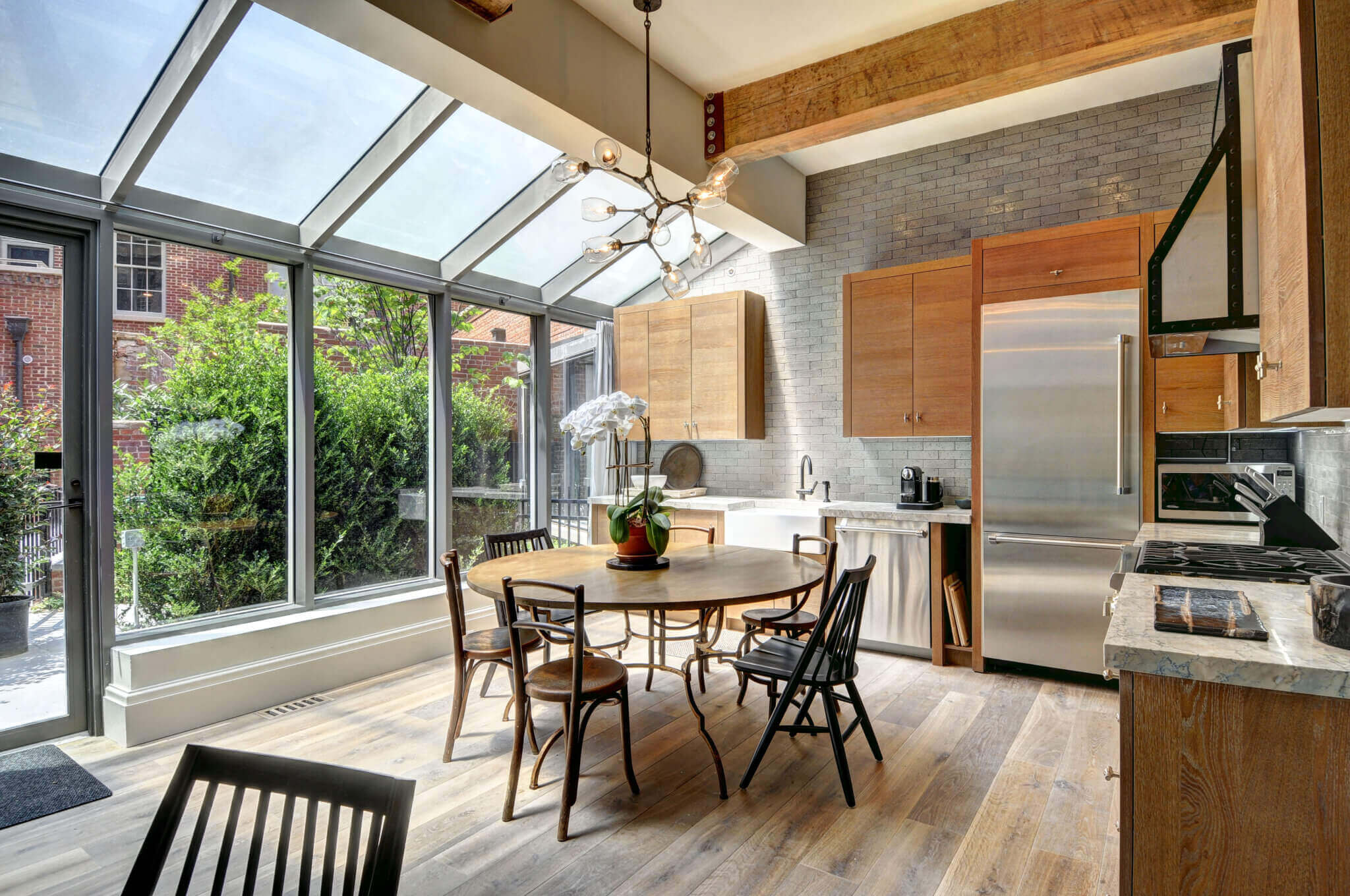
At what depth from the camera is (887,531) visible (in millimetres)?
4410

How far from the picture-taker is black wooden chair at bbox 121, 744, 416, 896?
901 millimetres

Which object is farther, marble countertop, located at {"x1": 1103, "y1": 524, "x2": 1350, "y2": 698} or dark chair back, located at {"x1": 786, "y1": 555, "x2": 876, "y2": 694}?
dark chair back, located at {"x1": 786, "y1": 555, "x2": 876, "y2": 694}

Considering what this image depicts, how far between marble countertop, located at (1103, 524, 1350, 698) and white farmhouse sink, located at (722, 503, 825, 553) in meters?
3.04

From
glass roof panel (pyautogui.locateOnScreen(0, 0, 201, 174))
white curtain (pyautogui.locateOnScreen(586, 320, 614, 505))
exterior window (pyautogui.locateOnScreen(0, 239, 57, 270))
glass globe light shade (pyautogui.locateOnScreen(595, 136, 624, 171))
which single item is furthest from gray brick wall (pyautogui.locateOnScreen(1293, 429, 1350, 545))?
exterior window (pyautogui.locateOnScreen(0, 239, 57, 270))

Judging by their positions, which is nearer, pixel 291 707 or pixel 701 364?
pixel 291 707

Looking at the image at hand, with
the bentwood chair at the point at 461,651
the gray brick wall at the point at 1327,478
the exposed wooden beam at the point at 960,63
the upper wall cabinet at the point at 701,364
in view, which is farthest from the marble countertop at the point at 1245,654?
the upper wall cabinet at the point at 701,364

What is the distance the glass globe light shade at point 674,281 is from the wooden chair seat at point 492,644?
5.14 ft

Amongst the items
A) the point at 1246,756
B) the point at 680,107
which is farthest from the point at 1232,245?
the point at 680,107

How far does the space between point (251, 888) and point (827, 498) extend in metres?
4.58

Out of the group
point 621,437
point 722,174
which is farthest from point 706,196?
point 621,437

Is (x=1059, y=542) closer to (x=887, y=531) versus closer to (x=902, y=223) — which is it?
(x=887, y=531)

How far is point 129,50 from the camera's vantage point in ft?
9.02

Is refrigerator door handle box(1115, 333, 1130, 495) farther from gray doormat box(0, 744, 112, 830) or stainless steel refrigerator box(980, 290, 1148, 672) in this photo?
gray doormat box(0, 744, 112, 830)

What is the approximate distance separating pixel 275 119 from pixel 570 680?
277 cm
